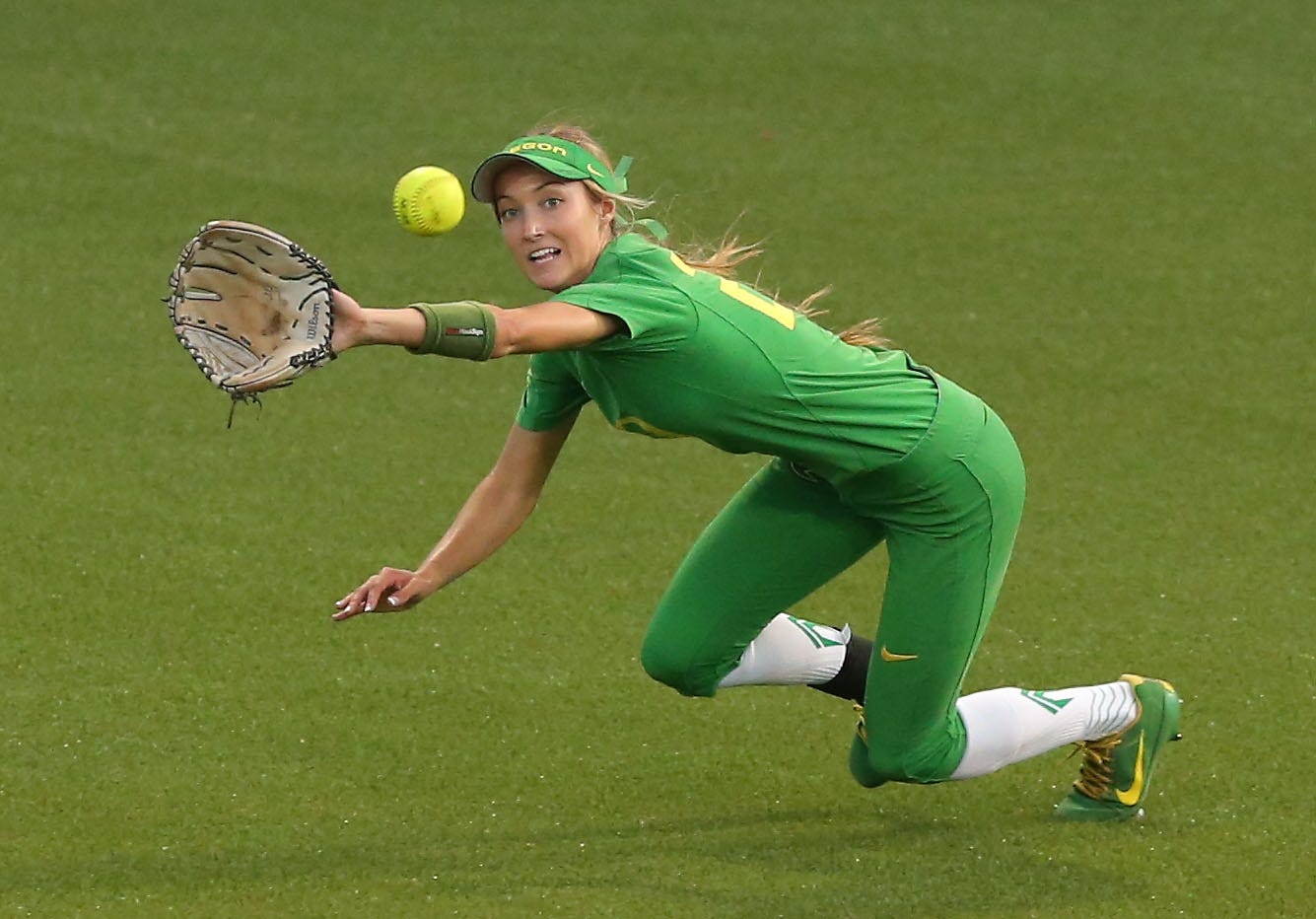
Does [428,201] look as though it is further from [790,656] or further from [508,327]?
[790,656]

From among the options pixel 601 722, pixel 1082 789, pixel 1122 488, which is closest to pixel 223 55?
pixel 1122 488

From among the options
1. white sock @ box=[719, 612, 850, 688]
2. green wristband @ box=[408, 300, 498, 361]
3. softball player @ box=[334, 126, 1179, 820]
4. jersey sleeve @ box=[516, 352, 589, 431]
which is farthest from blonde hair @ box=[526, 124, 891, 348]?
white sock @ box=[719, 612, 850, 688]

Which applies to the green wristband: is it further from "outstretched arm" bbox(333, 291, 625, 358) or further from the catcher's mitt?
the catcher's mitt

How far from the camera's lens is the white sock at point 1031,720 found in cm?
539

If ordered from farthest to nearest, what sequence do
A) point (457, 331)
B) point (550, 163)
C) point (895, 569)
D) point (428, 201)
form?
point (895, 569) < point (428, 201) < point (550, 163) < point (457, 331)

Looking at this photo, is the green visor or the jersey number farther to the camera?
the jersey number

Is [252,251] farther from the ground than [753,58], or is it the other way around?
[753,58]

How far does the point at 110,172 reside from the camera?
11586mm

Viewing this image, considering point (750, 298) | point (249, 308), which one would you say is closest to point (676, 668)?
point (750, 298)

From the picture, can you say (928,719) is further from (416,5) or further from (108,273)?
(416,5)

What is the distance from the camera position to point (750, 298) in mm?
4828

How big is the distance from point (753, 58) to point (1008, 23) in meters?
1.84

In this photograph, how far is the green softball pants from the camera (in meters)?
5.10

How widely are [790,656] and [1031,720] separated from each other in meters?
0.66
